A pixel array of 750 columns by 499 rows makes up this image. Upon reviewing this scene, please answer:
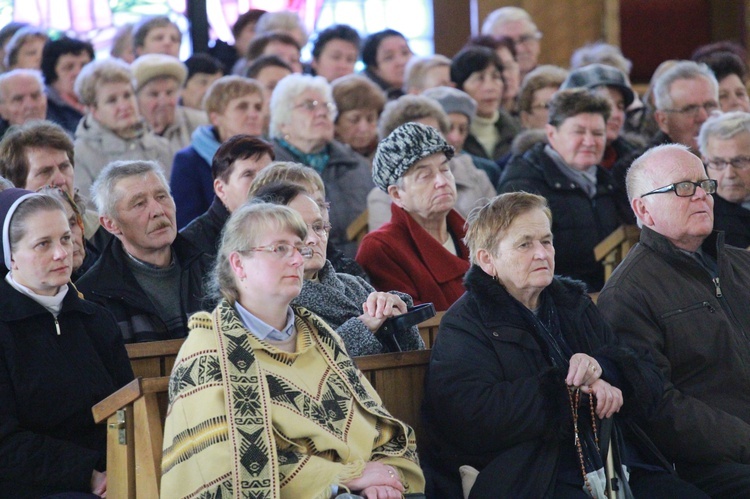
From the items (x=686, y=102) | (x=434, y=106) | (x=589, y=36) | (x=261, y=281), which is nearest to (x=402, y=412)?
(x=261, y=281)

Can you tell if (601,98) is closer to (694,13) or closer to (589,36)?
(589,36)

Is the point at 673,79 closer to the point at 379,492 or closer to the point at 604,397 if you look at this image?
the point at 604,397

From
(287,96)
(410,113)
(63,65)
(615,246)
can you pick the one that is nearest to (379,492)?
(615,246)

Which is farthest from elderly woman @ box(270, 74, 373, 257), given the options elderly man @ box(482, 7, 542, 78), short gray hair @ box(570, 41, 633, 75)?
elderly man @ box(482, 7, 542, 78)

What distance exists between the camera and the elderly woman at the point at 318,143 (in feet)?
18.5

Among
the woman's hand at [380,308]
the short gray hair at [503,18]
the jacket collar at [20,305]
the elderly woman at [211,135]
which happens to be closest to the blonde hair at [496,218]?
the woman's hand at [380,308]

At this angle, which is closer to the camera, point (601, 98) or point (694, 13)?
point (601, 98)

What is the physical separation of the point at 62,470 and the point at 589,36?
7788 millimetres

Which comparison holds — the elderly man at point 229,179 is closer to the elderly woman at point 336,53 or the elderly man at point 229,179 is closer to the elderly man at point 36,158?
the elderly man at point 36,158

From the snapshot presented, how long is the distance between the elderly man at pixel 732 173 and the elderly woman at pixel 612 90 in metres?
1.18

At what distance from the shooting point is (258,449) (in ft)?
8.95

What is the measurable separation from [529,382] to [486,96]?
3.95 meters

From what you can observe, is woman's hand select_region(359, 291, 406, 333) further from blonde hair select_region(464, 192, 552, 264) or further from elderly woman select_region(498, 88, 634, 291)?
elderly woman select_region(498, 88, 634, 291)

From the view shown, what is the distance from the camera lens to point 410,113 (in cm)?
547
